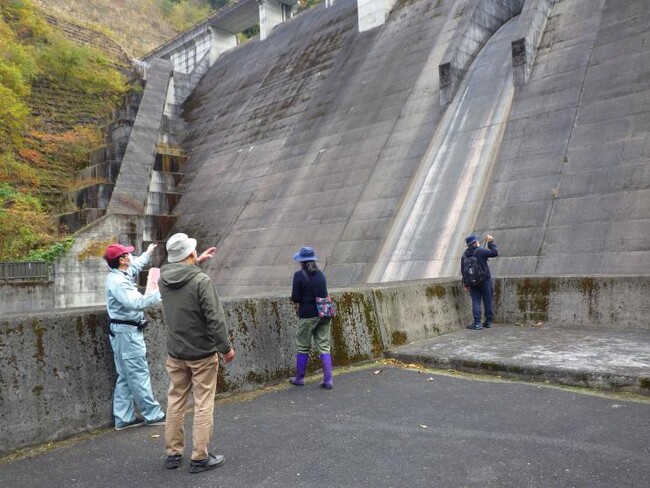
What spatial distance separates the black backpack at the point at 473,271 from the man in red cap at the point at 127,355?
568 cm

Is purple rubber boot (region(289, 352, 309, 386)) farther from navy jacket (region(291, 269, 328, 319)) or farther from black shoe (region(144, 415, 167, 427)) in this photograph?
black shoe (region(144, 415, 167, 427))

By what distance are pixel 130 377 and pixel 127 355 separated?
8.6 inches

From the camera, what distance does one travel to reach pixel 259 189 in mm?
19172

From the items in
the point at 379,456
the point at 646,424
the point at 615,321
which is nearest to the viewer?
the point at 379,456

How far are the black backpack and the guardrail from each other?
13.3m

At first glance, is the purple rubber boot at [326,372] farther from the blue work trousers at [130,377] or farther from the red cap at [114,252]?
the red cap at [114,252]

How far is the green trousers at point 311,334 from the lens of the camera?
20.2 feet

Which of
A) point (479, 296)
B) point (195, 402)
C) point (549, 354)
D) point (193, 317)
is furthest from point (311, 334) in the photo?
point (479, 296)

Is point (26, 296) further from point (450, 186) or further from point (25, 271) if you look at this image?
point (450, 186)

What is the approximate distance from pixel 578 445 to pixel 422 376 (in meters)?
2.58

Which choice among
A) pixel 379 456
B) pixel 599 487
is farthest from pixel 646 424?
pixel 379 456

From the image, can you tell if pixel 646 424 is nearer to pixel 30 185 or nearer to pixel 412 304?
pixel 412 304

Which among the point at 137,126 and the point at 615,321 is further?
the point at 137,126

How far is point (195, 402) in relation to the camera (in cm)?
399
